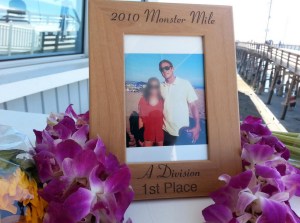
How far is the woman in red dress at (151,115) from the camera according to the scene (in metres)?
0.45

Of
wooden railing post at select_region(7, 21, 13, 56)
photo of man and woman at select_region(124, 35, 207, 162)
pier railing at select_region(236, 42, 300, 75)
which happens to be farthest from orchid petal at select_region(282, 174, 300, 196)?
pier railing at select_region(236, 42, 300, 75)

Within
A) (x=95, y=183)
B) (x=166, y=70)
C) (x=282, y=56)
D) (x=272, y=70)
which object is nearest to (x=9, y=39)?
(x=166, y=70)

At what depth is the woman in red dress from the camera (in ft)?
1.47

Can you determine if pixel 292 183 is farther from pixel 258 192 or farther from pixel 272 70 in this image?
pixel 272 70

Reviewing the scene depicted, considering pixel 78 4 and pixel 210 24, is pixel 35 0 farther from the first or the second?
pixel 210 24

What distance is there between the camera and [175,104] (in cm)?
46

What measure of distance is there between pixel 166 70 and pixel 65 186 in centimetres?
22

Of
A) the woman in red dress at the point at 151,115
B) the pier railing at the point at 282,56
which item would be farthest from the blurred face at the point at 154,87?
the pier railing at the point at 282,56

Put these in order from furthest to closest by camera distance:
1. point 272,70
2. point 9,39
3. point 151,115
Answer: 1. point 272,70
2. point 9,39
3. point 151,115

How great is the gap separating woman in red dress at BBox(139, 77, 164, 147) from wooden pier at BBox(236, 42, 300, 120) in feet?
34.4

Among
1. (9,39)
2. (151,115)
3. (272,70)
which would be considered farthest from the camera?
(272,70)

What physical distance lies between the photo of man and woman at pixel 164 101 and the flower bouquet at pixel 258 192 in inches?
3.1

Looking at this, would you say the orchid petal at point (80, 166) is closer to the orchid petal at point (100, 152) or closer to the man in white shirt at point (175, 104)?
the orchid petal at point (100, 152)

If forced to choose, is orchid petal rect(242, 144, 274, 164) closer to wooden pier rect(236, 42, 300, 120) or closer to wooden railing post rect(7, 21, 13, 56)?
wooden railing post rect(7, 21, 13, 56)
